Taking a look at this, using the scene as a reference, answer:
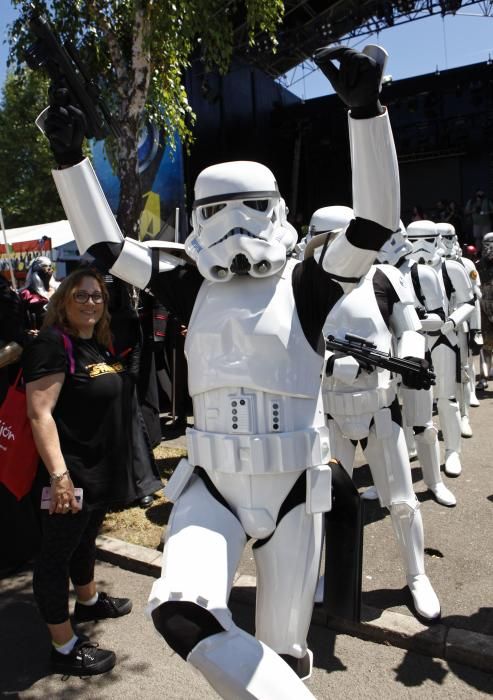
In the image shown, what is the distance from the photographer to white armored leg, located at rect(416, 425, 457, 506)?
428 cm

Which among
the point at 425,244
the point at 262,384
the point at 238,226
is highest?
the point at 425,244

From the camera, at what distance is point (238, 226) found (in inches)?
79.3

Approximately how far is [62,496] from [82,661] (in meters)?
0.82

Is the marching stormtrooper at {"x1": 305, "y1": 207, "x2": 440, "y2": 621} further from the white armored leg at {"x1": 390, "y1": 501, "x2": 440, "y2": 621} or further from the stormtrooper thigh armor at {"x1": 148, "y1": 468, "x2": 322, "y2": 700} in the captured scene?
the stormtrooper thigh armor at {"x1": 148, "y1": 468, "x2": 322, "y2": 700}

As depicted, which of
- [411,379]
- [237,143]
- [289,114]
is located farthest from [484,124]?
[411,379]

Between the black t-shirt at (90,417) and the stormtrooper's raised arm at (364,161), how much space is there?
4.08ft

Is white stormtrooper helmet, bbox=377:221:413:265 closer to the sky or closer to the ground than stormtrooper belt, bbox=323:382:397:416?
closer to the sky

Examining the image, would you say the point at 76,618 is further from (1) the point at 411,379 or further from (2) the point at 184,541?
(1) the point at 411,379

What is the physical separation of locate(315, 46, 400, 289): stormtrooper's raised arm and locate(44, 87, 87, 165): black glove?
906 mm

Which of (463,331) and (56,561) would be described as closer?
(56,561)

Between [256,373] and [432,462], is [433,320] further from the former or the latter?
[256,373]

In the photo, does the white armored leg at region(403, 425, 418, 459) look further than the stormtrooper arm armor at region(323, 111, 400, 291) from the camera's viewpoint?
Yes

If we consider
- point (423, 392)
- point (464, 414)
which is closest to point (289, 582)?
point (423, 392)

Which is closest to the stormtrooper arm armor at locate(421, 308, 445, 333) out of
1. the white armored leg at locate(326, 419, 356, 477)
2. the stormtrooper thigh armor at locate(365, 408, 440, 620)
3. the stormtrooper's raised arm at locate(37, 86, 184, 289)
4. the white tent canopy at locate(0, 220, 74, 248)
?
the white armored leg at locate(326, 419, 356, 477)
